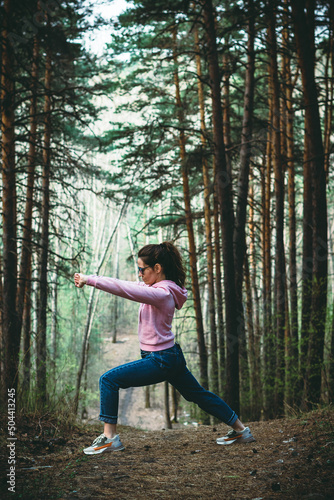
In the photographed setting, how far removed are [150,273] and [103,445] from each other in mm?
1409

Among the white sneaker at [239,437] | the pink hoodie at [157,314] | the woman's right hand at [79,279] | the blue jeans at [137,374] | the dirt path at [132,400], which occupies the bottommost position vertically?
the dirt path at [132,400]

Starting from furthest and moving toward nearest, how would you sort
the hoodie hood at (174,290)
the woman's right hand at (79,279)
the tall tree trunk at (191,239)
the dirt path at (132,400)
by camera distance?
1. the dirt path at (132,400)
2. the tall tree trunk at (191,239)
3. the hoodie hood at (174,290)
4. the woman's right hand at (79,279)

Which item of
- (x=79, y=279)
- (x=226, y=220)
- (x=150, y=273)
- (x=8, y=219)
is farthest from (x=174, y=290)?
(x=226, y=220)

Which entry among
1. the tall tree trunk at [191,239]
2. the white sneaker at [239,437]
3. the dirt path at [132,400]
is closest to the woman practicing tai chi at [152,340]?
the white sneaker at [239,437]

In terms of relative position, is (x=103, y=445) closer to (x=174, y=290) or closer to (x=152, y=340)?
(x=152, y=340)

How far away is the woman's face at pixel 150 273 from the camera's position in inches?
132

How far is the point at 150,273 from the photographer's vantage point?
132 inches

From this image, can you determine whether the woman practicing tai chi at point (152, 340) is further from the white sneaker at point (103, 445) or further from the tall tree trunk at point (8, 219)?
the tall tree trunk at point (8, 219)

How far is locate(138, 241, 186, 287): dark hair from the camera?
3.34 meters

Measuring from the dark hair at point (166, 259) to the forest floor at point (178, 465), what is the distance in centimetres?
149

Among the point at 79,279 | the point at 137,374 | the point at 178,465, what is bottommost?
the point at 178,465

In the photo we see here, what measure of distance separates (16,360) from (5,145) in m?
3.02

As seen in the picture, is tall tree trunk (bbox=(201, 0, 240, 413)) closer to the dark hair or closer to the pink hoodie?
the dark hair

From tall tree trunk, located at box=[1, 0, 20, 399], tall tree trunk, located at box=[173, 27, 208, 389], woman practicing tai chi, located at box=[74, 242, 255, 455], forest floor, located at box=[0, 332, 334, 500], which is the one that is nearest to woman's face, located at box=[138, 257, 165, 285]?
woman practicing tai chi, located at box=[74, 242, 255, 455]
